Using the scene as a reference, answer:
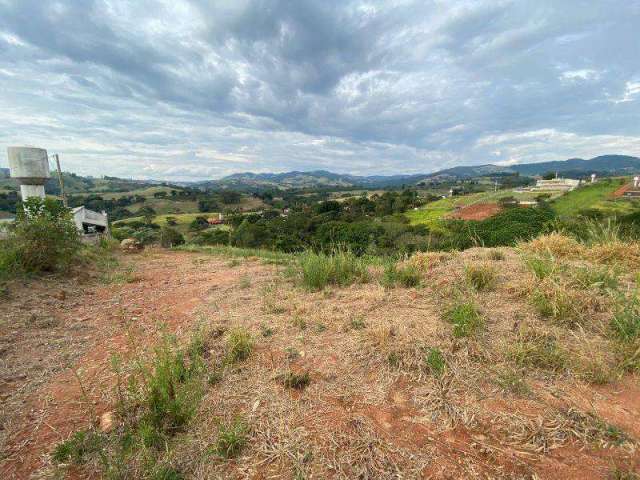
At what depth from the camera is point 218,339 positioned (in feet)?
10.3

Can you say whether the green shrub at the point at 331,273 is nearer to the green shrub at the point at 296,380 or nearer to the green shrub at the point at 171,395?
the green shrub at the point at 296,380

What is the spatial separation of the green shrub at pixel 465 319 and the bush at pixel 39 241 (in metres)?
7.00

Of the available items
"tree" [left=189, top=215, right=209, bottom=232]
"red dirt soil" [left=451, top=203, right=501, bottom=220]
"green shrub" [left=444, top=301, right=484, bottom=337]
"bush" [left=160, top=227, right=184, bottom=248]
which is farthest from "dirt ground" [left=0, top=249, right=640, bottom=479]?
"tree" [left=189, top=215, right=209, bottom=232]

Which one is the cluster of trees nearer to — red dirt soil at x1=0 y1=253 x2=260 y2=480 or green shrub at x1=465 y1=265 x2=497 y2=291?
green shrub at x1=465 y1=265 x2=497 y2=291

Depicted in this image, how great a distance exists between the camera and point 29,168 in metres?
8.41

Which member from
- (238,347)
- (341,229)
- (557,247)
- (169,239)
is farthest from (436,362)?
(341,229)

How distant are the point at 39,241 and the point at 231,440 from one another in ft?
21.8

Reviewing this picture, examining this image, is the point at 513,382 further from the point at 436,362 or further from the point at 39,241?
the point at 39,241

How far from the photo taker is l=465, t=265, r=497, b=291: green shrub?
385 centimetres

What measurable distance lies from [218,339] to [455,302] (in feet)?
8.41

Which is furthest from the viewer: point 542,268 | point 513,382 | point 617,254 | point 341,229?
point 341,229

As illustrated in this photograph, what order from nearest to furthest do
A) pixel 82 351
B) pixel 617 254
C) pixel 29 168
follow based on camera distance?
pixel 82 351, pixel 617 254, pixel 29 168

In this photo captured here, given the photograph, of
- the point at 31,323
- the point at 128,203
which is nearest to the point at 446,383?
the point at 31,323

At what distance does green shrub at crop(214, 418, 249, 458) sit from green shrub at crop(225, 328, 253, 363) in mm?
819
